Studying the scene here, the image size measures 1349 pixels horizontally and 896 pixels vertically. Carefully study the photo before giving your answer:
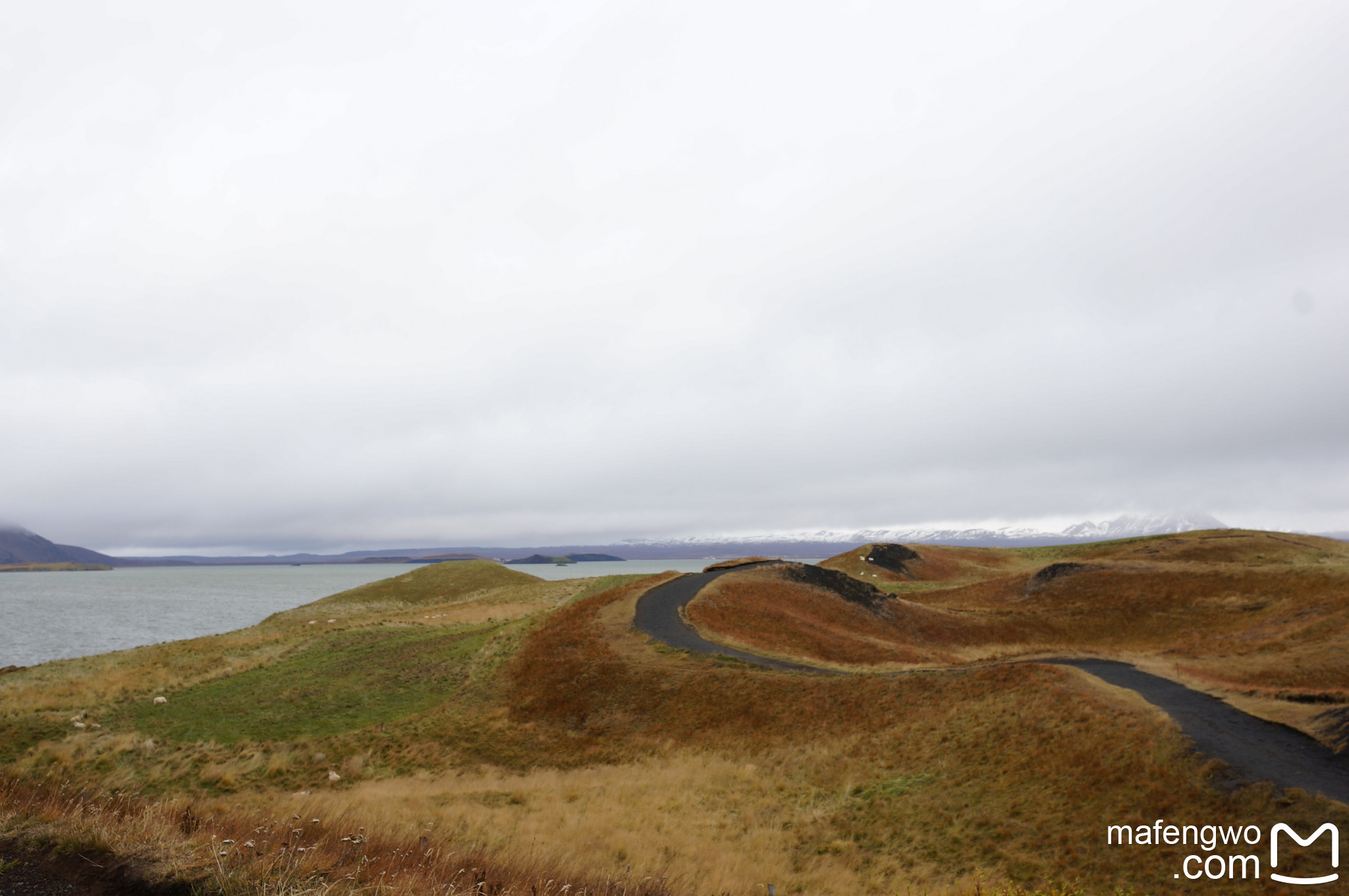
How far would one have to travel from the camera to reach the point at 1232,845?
10.6 m

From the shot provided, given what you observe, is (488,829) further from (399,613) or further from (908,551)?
(908,551)

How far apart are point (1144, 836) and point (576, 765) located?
16712 mm

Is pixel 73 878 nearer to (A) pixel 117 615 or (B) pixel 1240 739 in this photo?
(B) pixel 1240 739

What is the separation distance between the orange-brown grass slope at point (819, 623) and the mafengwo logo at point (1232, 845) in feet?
61.7

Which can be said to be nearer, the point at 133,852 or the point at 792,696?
the point at 133,852

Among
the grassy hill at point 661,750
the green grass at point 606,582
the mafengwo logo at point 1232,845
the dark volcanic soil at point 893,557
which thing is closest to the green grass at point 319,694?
the grassy hill at point 661,750

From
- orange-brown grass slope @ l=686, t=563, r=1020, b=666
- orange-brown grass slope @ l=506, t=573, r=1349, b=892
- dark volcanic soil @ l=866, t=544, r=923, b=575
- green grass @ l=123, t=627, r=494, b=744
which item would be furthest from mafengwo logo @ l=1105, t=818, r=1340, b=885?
dark volcanic soil @ l=866, t=544, r=923, b=575

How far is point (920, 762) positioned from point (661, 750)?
9.09 meters

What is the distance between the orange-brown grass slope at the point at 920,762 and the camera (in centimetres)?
1177

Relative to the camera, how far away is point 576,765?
21.3 m

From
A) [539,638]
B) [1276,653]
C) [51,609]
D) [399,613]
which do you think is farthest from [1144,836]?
[51,609]

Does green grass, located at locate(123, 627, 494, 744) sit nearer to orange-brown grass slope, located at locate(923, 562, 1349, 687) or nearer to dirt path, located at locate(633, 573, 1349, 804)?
dirt path, located at locate(633, 573, 1349, 804)

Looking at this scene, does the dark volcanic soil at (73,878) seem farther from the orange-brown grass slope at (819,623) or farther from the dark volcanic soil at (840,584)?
the dark volcanic soil at (840,584)

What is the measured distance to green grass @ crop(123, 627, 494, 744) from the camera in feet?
78.5
